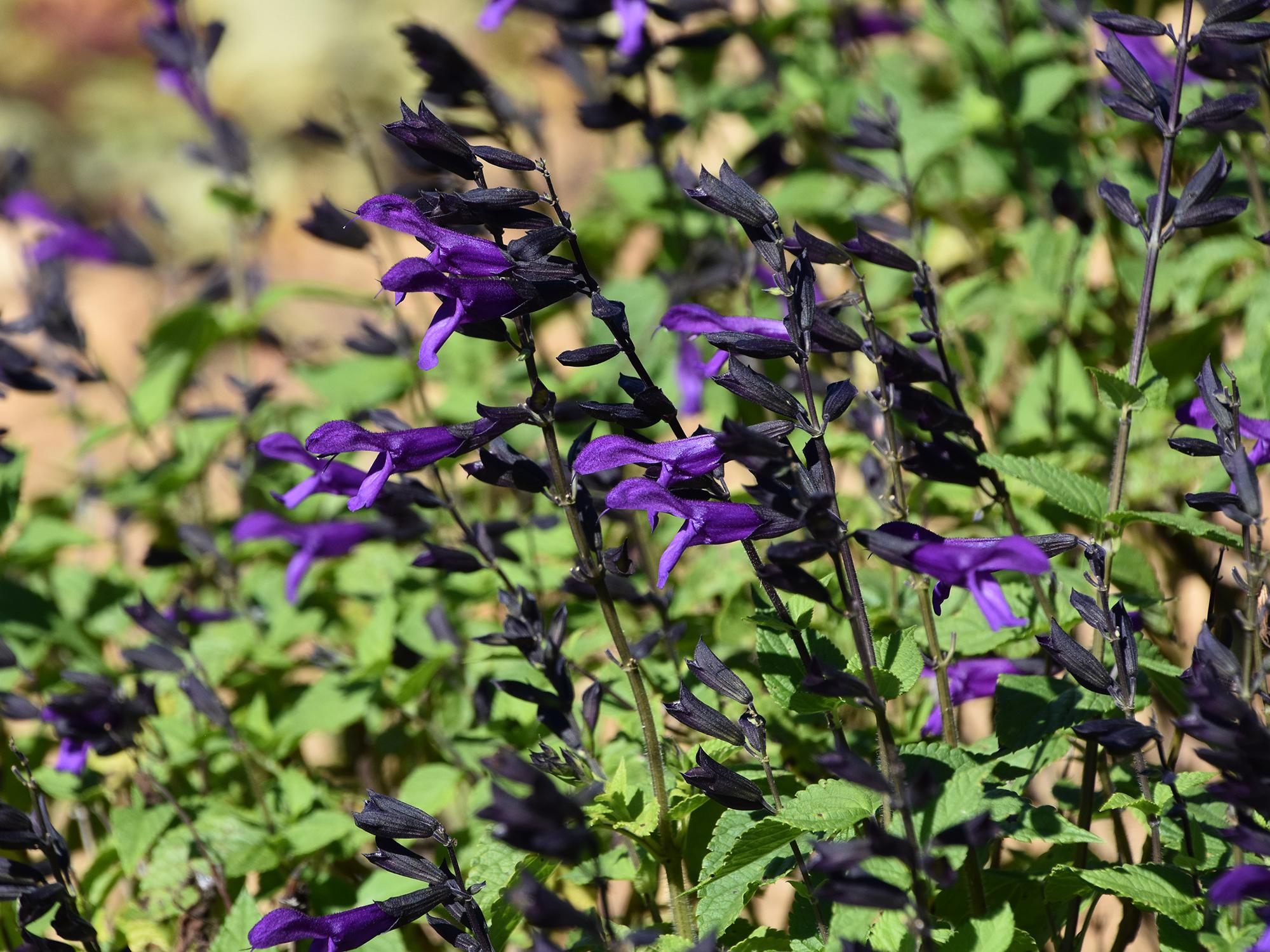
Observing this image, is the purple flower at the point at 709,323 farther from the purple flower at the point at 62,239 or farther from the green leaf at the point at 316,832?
the purple flower at the point at 62,239

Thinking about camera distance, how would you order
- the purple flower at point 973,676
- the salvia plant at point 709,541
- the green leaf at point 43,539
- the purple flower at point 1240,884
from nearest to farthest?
1. the purple flower at point 1240,884
2. the salvia plant at point 709,541
3. the purple flower at point 973,676
4. the green leaf at point 43,539

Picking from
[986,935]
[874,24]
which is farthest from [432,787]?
[874,24]

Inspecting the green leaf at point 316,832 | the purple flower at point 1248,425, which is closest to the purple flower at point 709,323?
the purple flower at point 1248,425

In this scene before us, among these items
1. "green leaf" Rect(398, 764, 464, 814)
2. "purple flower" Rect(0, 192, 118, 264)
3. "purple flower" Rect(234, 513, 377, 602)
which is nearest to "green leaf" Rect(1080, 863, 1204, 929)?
"green leaf" Rect(398, 764, 464, 814)

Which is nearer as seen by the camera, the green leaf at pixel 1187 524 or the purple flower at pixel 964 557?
the purple flower at pixel 964 557

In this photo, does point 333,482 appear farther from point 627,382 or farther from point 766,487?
point 766,487

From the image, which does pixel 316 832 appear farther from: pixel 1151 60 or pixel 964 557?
pixel 1151 60

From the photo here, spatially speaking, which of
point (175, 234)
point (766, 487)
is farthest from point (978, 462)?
point (175, 234)

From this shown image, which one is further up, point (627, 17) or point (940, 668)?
point (627, 17)
